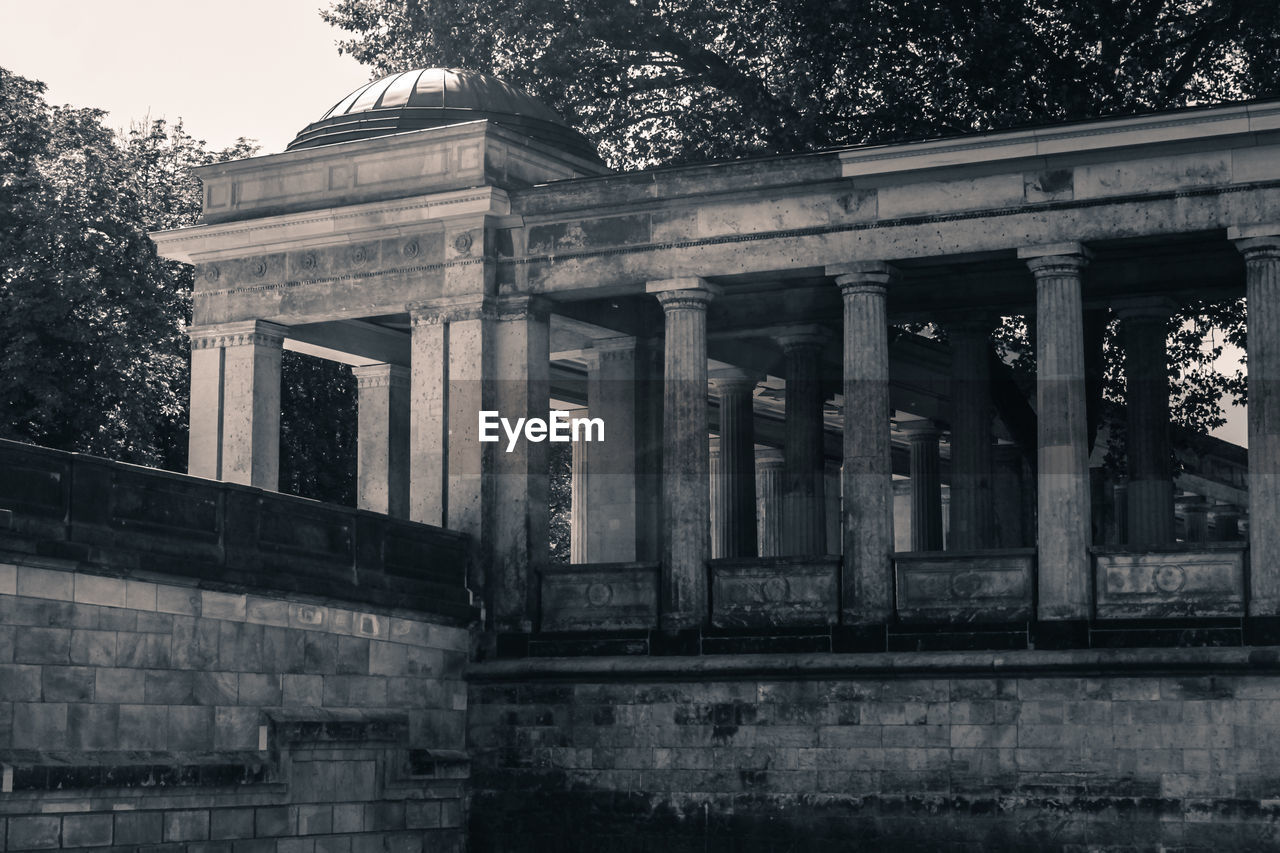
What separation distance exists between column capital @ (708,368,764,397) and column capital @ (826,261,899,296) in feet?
23.9

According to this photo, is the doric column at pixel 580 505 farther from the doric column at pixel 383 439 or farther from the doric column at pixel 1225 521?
the doric column at pixel 1225 521

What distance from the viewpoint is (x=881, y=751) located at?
1001 inches

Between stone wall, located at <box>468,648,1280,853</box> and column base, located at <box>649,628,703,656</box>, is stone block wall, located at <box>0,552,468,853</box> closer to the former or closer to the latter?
stone wall, located at <box>468,648,1280,853</box>

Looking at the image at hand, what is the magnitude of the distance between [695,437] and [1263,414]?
281 inches

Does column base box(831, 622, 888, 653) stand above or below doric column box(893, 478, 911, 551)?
below

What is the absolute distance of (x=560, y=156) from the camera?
29844 millimetres

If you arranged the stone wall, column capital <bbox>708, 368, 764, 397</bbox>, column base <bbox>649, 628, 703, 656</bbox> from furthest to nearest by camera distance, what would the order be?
1. column capital <bbox>708, 368, 764, 397</bbox>
2. column base <bbox>649, 628, 703, 656</bbox>
3. the stone wall

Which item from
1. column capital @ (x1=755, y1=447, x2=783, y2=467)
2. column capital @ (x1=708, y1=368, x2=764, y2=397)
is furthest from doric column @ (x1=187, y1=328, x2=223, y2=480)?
column capital @ (x1=755, y1=447, x2=783, y2=467)

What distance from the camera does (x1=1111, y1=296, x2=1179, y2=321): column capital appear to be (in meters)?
29.5

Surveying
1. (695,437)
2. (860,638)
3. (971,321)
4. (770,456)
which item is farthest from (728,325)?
(770,456)

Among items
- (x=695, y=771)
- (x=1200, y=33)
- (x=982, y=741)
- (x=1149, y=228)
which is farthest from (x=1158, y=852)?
(x=1200, y=33)

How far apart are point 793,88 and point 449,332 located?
389 inches

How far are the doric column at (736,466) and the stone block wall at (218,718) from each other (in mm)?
6659

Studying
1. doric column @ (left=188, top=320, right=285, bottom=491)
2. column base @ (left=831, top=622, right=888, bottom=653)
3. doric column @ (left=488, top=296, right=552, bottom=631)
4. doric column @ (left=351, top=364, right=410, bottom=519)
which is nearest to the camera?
column base @ (left=831, top=622, right=888, bottom=653)
